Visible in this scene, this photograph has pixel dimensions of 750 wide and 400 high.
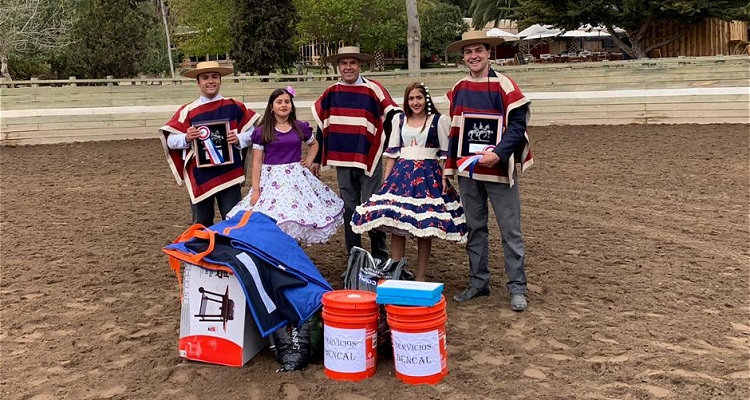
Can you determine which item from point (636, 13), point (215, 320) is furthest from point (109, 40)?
point (215, 320)

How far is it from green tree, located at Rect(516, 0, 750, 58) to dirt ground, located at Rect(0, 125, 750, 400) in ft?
32.2

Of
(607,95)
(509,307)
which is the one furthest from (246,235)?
(607,95)

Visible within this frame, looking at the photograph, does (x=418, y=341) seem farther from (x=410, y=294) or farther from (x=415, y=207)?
(x=415, y=207)

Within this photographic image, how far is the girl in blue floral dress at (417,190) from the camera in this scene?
4223mm

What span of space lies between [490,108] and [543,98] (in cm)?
1034

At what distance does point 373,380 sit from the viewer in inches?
129

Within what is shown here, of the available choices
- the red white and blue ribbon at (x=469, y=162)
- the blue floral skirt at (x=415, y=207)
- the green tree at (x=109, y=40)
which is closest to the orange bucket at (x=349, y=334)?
the blue floral skirt at (x=415, y=207)

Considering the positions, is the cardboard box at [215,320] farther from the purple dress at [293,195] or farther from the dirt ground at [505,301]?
the purple dress at [293,195]

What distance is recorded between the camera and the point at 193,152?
16.1 feet

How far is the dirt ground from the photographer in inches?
128

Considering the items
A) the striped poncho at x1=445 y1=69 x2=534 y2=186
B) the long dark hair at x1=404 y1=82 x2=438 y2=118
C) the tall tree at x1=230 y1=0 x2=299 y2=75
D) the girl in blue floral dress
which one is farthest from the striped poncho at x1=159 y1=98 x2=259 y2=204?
the tall tree at x1=230 y1=0 x2=299 y2=75

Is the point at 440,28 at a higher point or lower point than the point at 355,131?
higher

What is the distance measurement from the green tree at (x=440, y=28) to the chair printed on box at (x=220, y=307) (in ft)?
121

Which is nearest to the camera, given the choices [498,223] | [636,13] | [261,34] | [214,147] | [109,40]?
[498,223]
